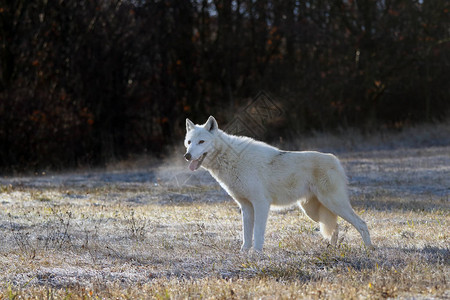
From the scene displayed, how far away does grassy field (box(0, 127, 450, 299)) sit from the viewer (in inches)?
187

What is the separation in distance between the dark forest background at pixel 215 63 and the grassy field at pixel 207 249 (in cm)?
1068

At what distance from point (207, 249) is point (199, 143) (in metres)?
1.28

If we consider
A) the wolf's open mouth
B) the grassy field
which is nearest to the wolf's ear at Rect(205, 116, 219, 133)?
the wolf's open mouth

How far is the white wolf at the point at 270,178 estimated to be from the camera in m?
6.70

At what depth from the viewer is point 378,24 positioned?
2366cm

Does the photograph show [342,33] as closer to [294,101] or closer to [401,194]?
[294,101]

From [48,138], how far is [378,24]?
14.2 m

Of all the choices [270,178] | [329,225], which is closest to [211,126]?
[270,178]

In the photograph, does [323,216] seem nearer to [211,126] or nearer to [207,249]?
[207,249]

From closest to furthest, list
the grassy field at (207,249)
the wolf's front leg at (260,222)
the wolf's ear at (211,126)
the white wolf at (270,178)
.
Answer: the grassy field at (207,249)
the wolf's front leg at (260,222)
the white wolf at (270,178)
the wolf's ear at (211,126)

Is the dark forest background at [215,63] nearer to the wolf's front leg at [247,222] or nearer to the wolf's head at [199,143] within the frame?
the wolf's head at [199,143]

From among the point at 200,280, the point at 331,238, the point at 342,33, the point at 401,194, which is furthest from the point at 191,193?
the point at 342,33

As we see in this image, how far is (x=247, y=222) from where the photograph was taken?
6.81 meters

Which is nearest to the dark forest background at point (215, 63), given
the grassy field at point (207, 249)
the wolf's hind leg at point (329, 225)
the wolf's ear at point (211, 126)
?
the grassy field at point (207, 249)
